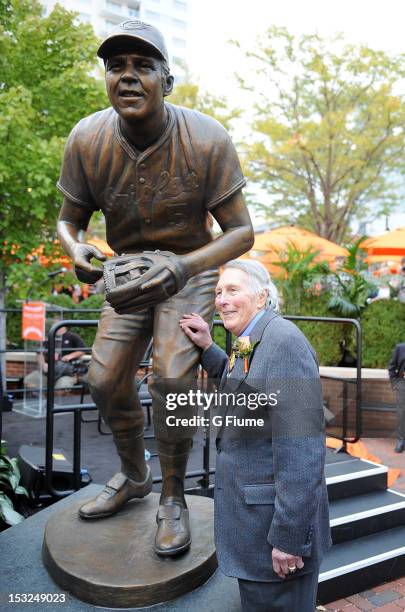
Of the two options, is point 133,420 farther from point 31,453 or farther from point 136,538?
point 31,453

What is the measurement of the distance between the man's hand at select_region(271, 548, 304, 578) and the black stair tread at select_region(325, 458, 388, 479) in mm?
2444

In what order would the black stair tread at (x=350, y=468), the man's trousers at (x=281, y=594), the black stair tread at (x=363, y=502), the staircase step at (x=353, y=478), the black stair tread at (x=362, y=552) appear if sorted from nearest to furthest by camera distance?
the man's trousers at (x=281, y=594)
the black stair tread at (x=362, y=552)
the black stair tread at (x=363, y=502)
the staircase step at (x=353, y=478)
the black stair tread at (x=350, y=468)

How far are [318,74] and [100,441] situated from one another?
13.3 m

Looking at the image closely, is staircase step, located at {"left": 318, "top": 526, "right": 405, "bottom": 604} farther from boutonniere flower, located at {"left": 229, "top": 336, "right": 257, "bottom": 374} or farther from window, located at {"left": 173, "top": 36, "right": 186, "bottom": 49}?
window, located at {"left": 173, "top": 36, "right": 186, "bottom": 49}

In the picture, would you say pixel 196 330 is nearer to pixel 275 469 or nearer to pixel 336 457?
pixel 275 469

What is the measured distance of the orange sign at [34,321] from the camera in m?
7.14

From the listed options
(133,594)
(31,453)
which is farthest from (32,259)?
(133,594)

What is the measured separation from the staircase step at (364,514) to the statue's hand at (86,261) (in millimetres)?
2302

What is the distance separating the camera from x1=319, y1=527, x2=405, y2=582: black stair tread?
323 centimetres

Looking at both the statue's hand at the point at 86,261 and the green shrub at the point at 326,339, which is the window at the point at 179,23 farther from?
the statue's hand at the point at 86,261

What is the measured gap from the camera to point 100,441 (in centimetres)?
574

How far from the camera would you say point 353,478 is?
4016 millimetres

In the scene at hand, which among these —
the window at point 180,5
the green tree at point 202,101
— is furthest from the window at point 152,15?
the green tree at point 202,101

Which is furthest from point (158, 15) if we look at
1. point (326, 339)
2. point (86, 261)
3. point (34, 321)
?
point (86, 261)
